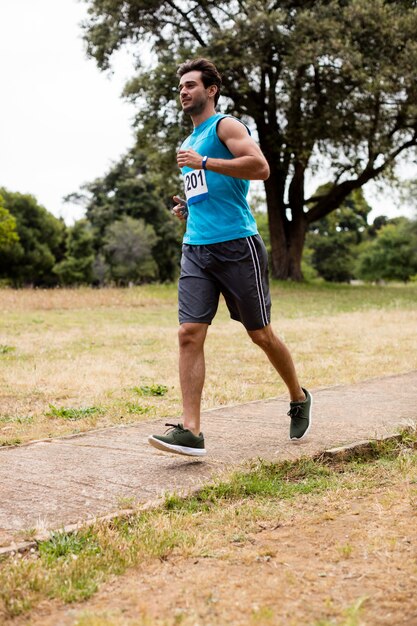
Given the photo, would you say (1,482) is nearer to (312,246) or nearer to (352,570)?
(352,570)

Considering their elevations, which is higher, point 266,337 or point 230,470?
point 266,337

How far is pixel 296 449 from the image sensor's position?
14.7 ft

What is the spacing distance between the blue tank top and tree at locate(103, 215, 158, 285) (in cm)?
4858

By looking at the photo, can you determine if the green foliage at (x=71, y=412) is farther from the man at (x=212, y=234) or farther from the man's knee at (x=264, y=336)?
the man's knee at (x=264, y=336)

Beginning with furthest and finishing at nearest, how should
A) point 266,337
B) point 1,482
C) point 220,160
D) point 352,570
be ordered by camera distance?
point 266,337
point 220,160
point 1,482
point 352,570

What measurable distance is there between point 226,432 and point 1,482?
1.62 metres

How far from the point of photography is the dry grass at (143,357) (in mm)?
6316

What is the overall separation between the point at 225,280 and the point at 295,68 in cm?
2065

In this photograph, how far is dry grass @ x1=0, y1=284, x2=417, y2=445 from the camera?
20.7 ft

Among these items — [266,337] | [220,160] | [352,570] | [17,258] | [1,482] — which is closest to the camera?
[352,570]

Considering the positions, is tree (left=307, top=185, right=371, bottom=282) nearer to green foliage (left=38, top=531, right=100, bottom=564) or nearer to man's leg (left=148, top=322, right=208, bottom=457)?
man's leg (left=148, top=322, right=208, bottom=457)

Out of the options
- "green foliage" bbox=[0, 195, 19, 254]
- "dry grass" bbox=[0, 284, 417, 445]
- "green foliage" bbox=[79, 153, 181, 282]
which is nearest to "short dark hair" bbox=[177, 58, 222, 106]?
"dry grass" bbox=[0, 284, 417, 445]

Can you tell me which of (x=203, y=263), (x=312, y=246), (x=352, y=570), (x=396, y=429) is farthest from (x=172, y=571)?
(x=312, y=246)

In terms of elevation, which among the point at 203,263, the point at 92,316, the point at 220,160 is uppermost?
the point at 220,160
